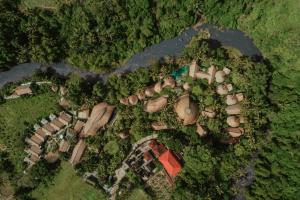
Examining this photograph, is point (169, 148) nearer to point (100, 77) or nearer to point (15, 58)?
point (100, 77)

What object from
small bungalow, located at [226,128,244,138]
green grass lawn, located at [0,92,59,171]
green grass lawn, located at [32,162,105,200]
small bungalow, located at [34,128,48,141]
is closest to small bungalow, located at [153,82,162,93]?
small bungalow, located at [226,128,244,138]

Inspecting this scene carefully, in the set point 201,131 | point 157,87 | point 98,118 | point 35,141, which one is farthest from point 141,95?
point 35,141

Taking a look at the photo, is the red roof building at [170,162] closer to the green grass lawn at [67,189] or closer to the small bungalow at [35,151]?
the green grass lawn at [67,189]

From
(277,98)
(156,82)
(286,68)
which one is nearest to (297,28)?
(286,68)

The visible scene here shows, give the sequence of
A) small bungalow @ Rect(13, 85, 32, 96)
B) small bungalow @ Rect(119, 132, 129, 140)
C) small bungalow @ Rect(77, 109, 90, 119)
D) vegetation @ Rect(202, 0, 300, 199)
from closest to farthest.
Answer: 1. vegetation @ Rect(202, 0, 300, 199)
2. small bungalow @ Rect(119, 132, 129, 140)
3. small bungalow @ Rect(77, 109, 90, 119)
4. small bungalow @ Rect(13, 85, 32, 96)

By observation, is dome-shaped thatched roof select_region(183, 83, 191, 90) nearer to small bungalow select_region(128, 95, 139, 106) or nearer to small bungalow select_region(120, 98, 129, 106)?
small bungalow select_region(128, 95, 139, 106)

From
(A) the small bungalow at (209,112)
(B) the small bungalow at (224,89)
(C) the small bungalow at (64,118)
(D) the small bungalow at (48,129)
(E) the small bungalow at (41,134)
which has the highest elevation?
(B) the small bungalow at (224,89)

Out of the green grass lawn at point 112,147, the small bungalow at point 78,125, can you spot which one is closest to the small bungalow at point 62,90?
the small bungalow at point 78,125
